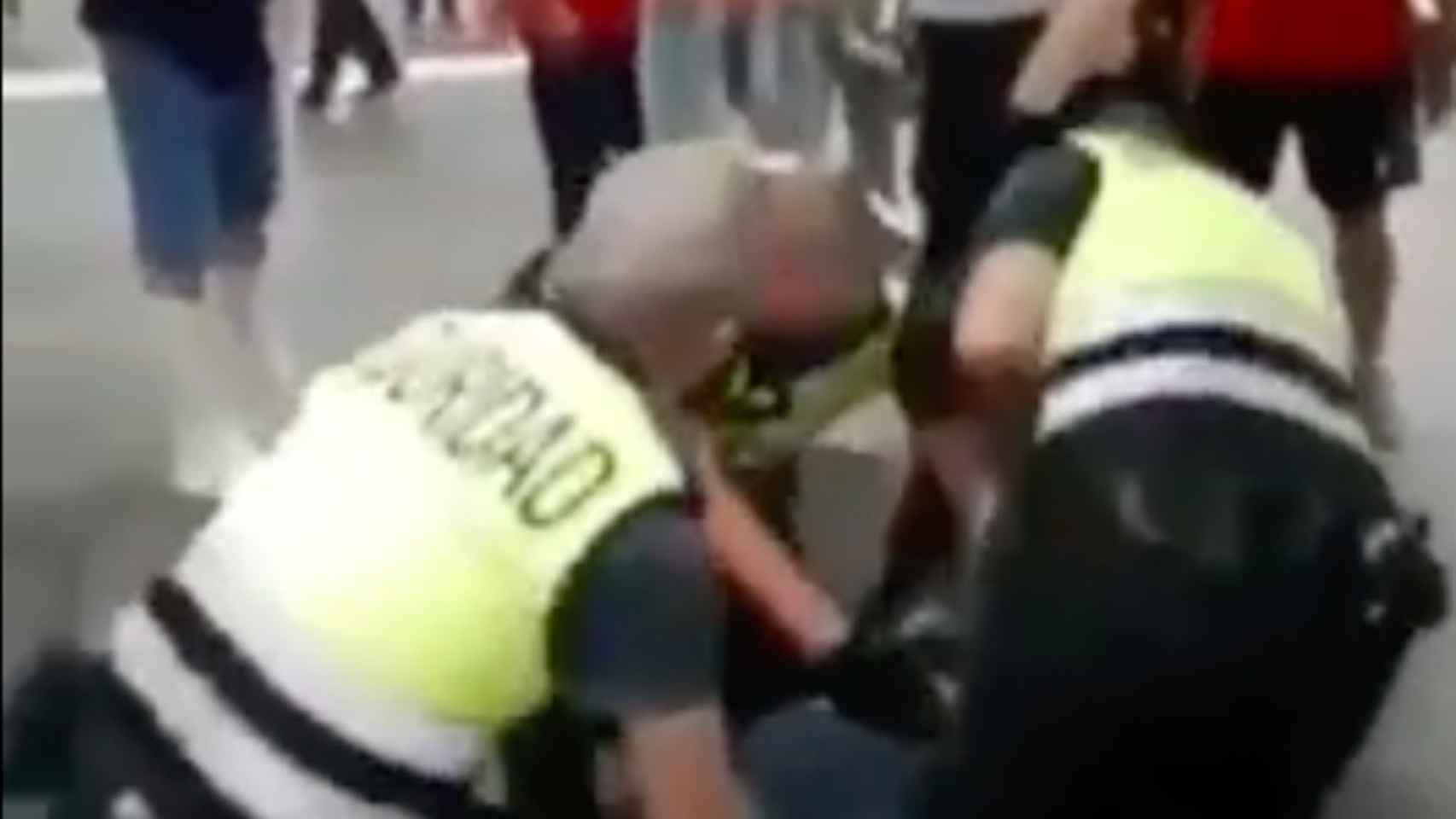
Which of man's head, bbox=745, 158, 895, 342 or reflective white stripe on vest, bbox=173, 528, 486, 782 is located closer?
reflective white stripe on vest, bbox=173, 528, 486, 782

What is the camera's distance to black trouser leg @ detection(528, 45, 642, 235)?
125 centimetres

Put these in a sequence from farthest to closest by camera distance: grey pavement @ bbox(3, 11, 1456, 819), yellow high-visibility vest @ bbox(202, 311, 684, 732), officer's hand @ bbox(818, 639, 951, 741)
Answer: officer's hand @ bbox(818, 639, 951, 741), grey pavement @ bbox(3, 11, 1456, 819), yellow high-visibility vest @ bbox(202, 311, 684, 732)

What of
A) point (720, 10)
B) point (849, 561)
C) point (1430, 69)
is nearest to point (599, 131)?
point (720, 10)

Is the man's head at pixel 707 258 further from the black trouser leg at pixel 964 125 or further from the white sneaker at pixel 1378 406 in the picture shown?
the white sneaker at pixel 1378 406

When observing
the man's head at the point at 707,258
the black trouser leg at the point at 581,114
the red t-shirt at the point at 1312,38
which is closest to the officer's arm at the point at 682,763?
the man's head at the point at 707,258

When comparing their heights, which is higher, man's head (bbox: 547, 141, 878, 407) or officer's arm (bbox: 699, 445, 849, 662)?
man's head (bbox: 547, 141, 878, 407)

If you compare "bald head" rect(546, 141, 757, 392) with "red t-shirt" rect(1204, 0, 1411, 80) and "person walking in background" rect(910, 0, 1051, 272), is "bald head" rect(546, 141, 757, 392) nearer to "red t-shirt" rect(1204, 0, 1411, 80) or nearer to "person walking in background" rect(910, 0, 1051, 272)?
"person walking in background" rect(910, 0, 1051, 272)

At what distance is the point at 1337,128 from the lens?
1313 millimetres

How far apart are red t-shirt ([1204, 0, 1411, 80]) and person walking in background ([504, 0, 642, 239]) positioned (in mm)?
222

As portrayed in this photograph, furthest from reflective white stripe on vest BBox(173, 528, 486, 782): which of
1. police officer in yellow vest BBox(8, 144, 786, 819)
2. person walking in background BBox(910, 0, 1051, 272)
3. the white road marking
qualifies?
person walking in background BBox(910, 0, 1051, 272)

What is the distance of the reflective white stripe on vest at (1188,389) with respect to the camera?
3.81ft

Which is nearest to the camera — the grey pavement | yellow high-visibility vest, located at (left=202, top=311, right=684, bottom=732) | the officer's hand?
yellow high-visibility vest, located at (left=202, top=311, right=684, bottom=732)

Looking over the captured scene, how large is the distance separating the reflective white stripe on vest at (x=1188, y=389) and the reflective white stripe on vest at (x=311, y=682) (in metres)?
0.26

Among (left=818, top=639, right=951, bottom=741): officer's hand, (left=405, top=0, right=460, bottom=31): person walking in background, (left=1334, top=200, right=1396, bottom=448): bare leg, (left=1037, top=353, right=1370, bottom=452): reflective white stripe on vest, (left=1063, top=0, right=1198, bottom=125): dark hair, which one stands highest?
(left=405, top=0, right=460, bottom=31): person walking in background
